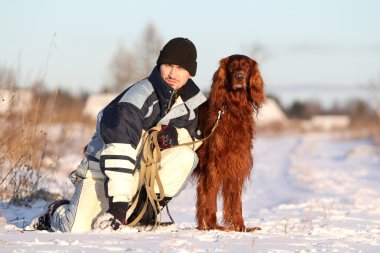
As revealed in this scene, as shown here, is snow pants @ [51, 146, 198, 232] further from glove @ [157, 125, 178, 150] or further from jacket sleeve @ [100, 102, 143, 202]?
jacket sleeve @ [100, 102, 143, 202]

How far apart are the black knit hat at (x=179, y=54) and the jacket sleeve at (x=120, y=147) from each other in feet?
1.69

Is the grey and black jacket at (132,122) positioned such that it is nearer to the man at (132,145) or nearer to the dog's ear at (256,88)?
the man at (132,145)

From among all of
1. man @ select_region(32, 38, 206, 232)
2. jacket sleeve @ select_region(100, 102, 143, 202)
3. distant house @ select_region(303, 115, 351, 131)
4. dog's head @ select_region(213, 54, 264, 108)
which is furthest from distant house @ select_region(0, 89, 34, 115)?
distant house @ select_region(303, 115, 351, 131)

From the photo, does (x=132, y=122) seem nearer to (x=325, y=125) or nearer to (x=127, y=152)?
(x=127, y=152)

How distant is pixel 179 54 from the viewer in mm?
4590

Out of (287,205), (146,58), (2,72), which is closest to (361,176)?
(287,205)

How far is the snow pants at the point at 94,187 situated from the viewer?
4.37 metres

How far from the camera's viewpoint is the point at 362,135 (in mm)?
31094

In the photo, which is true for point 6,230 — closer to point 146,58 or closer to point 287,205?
point 287,205

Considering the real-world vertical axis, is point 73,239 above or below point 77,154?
below

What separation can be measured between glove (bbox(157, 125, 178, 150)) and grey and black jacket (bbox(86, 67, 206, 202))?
3 centimetres

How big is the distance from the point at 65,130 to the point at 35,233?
7.39 metres

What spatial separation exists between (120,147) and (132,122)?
197 millimetres

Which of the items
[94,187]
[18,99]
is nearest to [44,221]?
[94,187]
